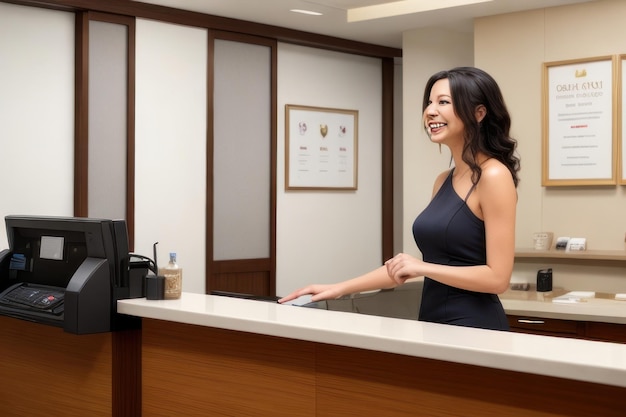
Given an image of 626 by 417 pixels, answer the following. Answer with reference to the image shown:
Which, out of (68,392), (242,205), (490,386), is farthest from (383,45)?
(490,386)

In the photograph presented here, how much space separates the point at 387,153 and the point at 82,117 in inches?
111

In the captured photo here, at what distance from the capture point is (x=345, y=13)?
5816 millimetres

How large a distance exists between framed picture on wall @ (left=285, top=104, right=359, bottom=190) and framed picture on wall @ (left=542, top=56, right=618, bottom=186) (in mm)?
1901

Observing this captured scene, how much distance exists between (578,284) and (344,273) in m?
2.27

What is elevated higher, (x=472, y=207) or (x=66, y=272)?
(x=472, y=207)

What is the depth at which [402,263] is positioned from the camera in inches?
81.4

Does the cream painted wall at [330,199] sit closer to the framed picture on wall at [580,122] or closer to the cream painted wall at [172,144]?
the cream painted wall at [172,144]

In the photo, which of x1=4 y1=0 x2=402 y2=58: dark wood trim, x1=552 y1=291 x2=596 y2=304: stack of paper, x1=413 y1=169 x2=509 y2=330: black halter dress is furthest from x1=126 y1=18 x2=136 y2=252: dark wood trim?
x1=413 y1=169 x2=509 y2=330: black halter dress

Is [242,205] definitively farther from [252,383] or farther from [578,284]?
[252,383]

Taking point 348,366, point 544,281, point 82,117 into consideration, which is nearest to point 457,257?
point 348,366

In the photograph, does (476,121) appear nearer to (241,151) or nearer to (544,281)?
(544,281)

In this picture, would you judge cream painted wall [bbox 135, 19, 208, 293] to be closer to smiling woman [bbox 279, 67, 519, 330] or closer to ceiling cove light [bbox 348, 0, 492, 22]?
ceiling cove light [bbox 348, 0, 492, 22]

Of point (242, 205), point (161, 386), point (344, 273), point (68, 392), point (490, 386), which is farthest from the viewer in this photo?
point (344, 273)

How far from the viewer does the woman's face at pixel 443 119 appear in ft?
7.20
